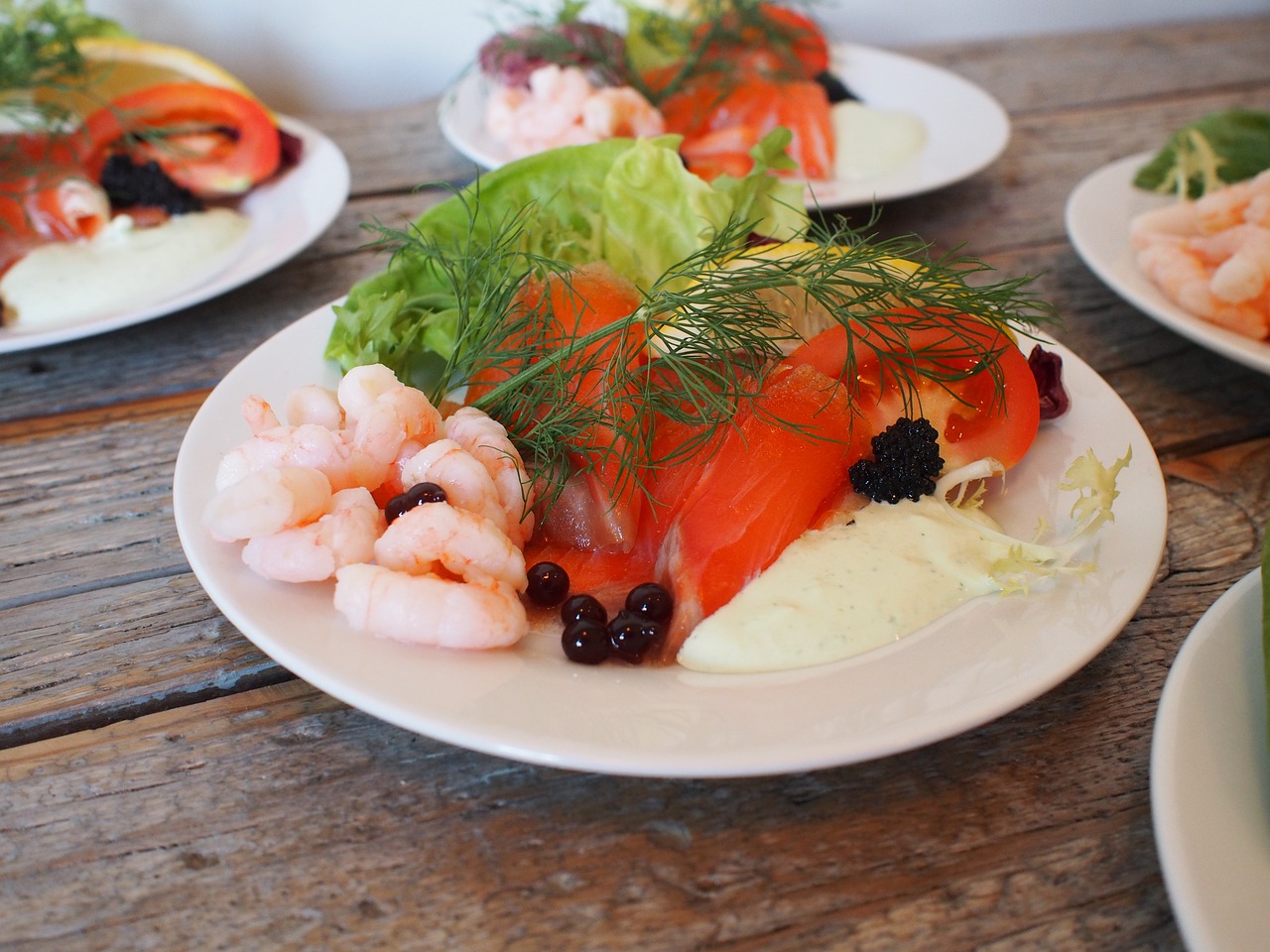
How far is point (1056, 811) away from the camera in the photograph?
1122 millimetres

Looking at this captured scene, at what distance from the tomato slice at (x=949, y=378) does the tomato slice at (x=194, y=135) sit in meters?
1.75

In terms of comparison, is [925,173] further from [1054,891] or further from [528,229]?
[1054,891]

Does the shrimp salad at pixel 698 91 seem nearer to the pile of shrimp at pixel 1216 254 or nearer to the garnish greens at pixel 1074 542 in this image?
the pile of shrimp at pixel 1216 254

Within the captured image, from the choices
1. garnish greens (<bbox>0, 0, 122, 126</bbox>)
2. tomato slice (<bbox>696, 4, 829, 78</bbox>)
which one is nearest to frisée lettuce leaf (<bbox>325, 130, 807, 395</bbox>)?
tomato slice (<bbox>696, 4, 829, 78</bbox>)

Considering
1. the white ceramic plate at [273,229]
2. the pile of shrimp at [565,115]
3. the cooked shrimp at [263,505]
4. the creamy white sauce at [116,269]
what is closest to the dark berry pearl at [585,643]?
the cooked shrimp at [263,505]

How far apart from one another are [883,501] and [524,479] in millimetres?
501

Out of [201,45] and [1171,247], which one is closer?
[1171,247]

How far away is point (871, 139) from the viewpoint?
285cm

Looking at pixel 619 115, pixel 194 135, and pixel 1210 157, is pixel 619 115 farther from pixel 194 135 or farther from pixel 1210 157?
pixel 1210 157

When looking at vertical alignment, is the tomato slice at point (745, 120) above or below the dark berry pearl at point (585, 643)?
below

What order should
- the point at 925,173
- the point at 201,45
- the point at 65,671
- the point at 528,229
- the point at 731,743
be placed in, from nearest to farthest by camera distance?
1. the point at 731,743
2. the point at 65,671
3. the point at 528,229
4. the point at 925,173
5. the point at 201,45

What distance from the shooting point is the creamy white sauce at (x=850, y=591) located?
1160 millimetres

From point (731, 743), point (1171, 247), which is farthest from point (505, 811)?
point (1171, 247)

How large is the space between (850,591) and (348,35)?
132 inches
